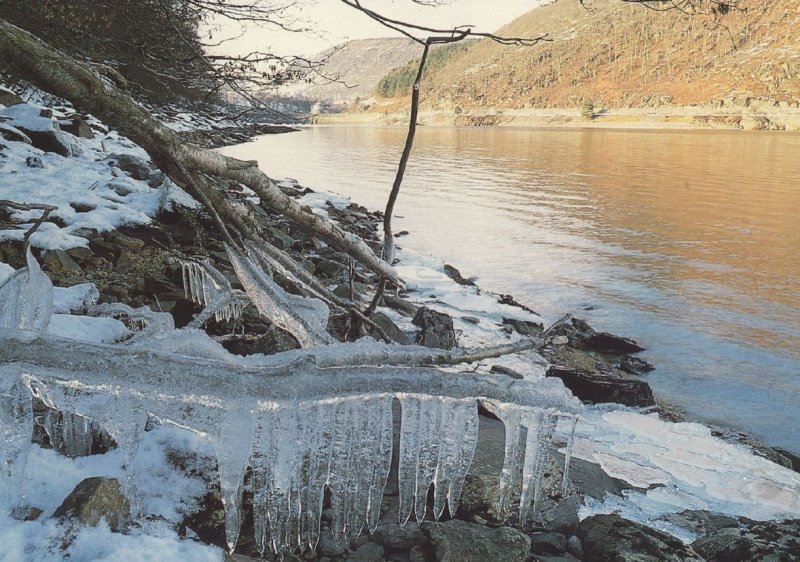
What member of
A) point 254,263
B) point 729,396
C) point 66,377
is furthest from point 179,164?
point 729,396

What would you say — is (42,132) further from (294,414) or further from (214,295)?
(294,414)

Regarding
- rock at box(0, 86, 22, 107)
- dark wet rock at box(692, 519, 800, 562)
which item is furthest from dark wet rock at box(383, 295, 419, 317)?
rock at box(0, 86, 22, 107)

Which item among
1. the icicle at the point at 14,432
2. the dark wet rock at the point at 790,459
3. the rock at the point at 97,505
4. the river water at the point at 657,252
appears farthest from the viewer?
the river water at the point at 657,252

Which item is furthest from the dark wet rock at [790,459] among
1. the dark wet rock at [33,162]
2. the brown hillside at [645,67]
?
the brown hillside at [645,67]

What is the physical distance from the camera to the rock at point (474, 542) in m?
2.45

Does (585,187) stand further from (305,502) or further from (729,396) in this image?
(305,502)

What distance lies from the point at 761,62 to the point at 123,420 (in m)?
134

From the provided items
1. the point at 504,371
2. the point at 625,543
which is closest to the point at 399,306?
the point at 504,371

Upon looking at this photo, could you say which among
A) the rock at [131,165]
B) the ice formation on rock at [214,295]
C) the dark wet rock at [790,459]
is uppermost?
the rock at [131,165]

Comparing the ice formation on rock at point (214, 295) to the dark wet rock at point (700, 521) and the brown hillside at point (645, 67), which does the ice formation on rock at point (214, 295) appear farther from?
the brown hillside at point (645, 67)

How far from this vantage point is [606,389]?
6758mm

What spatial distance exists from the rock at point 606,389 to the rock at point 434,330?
4.25ft

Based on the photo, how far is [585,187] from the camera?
27.3m

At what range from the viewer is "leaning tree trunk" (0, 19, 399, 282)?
2570 mm
